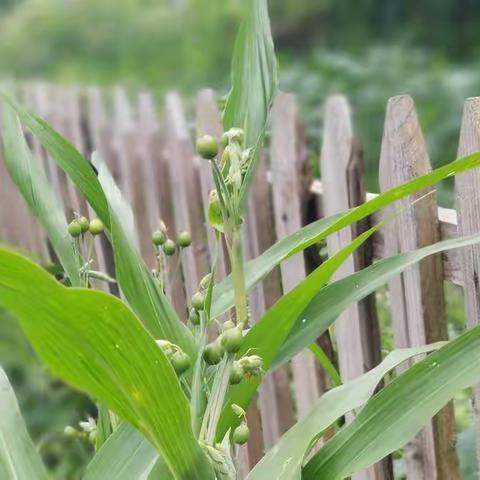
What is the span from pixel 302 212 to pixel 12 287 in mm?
1417

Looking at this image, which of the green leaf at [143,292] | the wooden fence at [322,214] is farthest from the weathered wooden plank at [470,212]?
the green leaf at [143,292]

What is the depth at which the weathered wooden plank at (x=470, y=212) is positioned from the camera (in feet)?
5.11

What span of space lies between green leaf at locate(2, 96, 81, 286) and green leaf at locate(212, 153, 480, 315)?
0.20 metres

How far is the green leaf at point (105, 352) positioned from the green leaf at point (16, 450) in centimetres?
27

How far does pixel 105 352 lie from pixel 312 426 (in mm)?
334

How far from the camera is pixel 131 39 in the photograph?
33.3 feet

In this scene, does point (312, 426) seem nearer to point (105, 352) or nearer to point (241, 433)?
point (241, 433)

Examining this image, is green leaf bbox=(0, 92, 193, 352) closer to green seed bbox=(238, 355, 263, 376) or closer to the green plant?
the green plant

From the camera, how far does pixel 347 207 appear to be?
2.01 meters

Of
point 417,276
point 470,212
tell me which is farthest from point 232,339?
point 417,276

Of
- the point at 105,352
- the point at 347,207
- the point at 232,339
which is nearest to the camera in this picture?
the point at 105,352

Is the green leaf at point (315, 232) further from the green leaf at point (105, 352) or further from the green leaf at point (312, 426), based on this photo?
the green leaf at point (105, 352)

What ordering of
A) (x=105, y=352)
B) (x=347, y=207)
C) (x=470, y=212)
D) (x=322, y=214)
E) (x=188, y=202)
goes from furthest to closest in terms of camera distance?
1. (x=188, y=202)
2. (x=322, y=214)
3. (x=347, y=207)
4. (x=470, y=212)
5. (x=105, y=352)

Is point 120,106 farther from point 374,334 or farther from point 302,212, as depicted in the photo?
point 374,334
